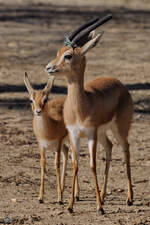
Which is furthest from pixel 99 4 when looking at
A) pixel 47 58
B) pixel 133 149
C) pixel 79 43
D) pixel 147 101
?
pixel 79 43

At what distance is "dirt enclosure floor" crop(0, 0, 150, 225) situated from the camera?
7758 millimetres

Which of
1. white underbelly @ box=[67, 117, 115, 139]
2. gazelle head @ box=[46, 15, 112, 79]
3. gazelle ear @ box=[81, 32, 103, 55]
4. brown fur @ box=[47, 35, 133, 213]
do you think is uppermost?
gazelle ear @ box=[81, 32, 103, 55]

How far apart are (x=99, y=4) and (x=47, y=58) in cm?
1352

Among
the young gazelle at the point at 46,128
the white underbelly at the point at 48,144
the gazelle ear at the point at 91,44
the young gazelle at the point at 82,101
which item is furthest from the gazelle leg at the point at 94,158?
the gazelle ear at the point at 91,44

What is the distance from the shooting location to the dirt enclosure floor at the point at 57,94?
7.76 meters

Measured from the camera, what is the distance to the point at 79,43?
7816 mm

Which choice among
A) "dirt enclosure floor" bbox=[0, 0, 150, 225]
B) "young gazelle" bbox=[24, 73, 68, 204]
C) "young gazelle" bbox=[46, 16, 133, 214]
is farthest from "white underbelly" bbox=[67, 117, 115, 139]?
"dirt enclosure floor" bbox=[0, 0, 150, 225]

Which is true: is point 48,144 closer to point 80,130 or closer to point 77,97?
point 80,130

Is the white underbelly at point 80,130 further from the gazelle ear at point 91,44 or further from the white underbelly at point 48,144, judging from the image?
the gazelle ear at point 91,44

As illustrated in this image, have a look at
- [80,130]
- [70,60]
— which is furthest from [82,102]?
[70,60]

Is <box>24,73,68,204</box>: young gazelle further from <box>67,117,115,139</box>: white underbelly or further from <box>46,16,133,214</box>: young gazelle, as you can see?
<box>67,117,115,139</box>: white underbelly

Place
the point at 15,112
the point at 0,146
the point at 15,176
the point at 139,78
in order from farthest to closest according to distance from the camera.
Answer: the point at 139,78 → the point at 15,112 → the point at 0,146 → the point at 15,176

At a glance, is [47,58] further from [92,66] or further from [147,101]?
[147,101]

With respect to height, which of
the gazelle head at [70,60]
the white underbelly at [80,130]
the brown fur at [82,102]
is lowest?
the white underbelly at [80,130]
